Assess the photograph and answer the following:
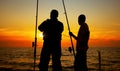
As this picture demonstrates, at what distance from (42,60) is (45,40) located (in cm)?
63

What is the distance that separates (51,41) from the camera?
7.39 m

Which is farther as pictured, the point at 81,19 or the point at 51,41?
the point at 81,19

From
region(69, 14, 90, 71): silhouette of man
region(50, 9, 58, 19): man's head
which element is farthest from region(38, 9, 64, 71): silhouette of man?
region(69, 14, 90, 71): silhouette of man

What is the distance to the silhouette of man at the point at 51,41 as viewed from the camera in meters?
7.34

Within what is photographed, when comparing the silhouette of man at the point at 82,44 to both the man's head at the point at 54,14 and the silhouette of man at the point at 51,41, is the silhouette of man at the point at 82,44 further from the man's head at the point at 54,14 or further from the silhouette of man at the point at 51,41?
the man's head at the point at 54,14

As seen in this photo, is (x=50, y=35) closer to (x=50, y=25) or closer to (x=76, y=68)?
(x=50, y=25)

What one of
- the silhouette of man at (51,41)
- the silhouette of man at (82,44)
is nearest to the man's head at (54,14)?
the silhouette of man at (51,41)

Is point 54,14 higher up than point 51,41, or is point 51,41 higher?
point 54,14

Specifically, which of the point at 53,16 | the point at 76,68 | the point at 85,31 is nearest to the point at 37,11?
the point at 53,16

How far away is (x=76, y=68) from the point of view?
792 centimetres

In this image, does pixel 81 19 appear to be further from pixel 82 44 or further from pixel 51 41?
pixel 51 41

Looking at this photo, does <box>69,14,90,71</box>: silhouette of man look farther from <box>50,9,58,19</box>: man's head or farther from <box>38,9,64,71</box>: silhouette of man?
<box>50,9,58,19</box>: man's head

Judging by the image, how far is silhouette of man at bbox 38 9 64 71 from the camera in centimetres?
734

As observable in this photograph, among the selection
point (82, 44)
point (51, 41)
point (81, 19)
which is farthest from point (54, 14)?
Result: point (82, 44)
